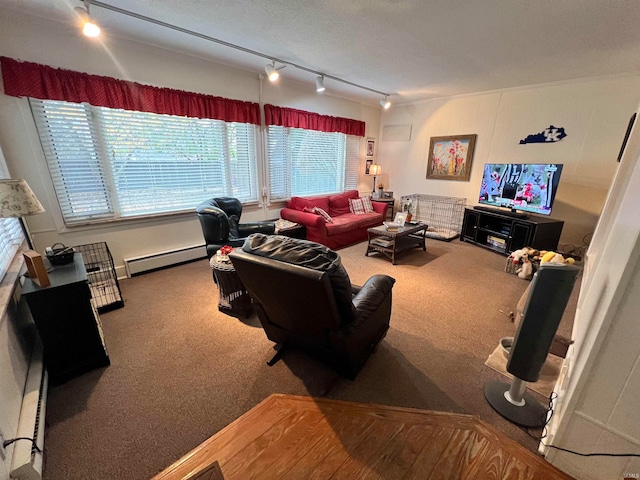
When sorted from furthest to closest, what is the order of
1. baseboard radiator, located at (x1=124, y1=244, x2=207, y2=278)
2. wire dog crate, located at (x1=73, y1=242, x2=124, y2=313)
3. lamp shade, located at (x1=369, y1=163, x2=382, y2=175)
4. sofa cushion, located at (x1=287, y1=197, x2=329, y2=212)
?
1. lamp shade, located at (x1=369, y1=163, x2=382, y2=175)
2. sofa cushion, located at (x1=287, y1=197, x2=329, y2=212)
3. baseboard radiator, located at (x1=124, y1=244, x2=207, y2=278)
4. wire dog crate, located at (x1=73, y1=242, x2=124, y2=313)

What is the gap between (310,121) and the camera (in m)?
4.65

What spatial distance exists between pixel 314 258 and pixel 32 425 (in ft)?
5.26

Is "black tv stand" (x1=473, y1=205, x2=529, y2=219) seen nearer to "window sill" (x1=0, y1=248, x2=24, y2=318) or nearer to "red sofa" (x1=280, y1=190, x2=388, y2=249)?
"red sofa" (x1=280, y1=190, x2=388, y2=249)

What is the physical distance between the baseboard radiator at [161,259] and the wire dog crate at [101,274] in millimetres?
226

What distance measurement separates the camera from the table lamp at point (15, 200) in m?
1.60

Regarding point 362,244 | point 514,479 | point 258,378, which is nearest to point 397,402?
point 514,479

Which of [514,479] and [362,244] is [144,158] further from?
[514,479]

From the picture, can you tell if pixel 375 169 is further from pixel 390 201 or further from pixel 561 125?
pixel 561 125

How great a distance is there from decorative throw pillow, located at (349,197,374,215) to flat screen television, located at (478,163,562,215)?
1.98m

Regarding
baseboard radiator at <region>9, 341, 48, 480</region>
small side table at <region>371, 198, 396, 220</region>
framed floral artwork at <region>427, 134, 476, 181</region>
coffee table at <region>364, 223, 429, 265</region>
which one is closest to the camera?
baseboard radiator at <region>9, 341, 48, 480</region>

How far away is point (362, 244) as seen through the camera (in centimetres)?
466

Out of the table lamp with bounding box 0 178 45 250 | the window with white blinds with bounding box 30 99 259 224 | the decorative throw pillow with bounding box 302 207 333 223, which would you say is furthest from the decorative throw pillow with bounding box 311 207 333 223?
the table lamp with bounding box 0 178 45 250

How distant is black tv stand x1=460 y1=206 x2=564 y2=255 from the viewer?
381cm

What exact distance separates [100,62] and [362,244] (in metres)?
4.03
